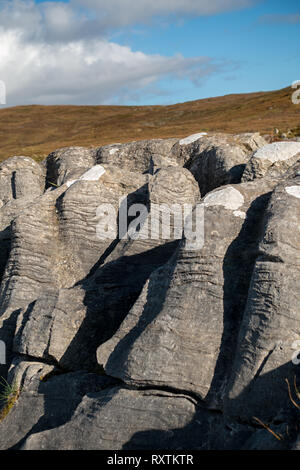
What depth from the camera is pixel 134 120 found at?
9312cm

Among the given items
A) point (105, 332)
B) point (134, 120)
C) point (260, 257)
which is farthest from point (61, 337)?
point (134, 120)

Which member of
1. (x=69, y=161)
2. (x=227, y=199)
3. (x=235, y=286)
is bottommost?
(x=235, y=286)

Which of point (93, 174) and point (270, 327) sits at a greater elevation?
point (93, 174)

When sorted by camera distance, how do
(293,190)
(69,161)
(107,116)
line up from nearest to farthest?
1. (293,190)
2. (69,161)
3. (107,116)

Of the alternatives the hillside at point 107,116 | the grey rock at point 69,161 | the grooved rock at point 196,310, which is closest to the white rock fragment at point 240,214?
the grooved rock at point 196,310

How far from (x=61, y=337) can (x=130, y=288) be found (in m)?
2.21

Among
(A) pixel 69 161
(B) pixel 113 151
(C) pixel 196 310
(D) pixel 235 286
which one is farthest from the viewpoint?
(A) pixel 69 161

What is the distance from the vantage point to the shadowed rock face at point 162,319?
7562mm

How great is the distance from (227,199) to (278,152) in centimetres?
467

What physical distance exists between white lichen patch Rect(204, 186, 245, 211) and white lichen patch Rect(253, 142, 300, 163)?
12.8ft

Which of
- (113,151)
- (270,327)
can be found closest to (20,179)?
(113,151)

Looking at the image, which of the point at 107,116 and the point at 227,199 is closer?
the point at 227,199

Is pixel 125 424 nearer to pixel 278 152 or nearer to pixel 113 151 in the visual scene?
pixel 278 152

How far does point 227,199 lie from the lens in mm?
9992
